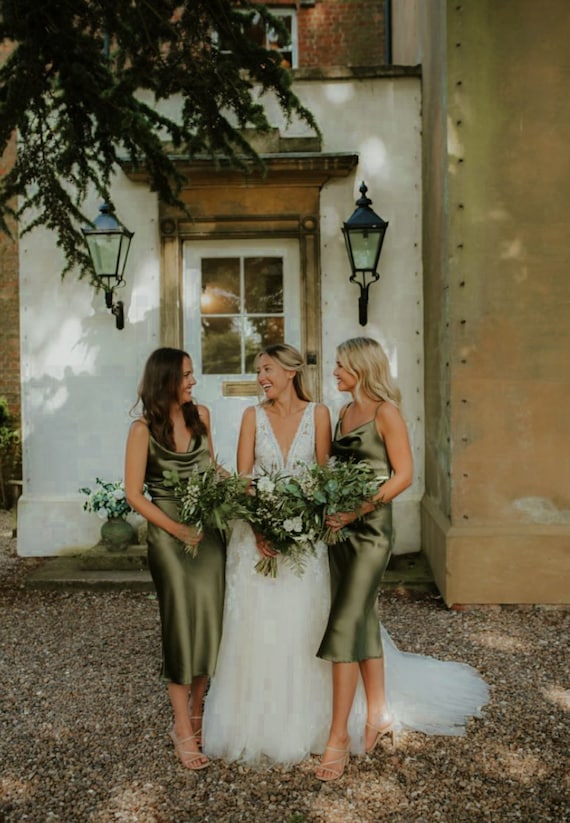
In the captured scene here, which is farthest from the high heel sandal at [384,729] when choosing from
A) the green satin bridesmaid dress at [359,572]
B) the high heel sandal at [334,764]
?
the green satin bridesmaid dress at [359,572]

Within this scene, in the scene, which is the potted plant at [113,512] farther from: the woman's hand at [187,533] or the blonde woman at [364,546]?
the blonde woman at [364,546]

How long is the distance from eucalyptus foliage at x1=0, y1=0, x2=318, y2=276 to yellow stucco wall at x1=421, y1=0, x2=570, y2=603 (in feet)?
5.68

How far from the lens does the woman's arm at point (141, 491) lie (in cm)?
289

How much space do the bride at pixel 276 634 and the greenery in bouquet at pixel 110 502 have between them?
319 cm

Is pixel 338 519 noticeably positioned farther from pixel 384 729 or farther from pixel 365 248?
A: pixel 365 248

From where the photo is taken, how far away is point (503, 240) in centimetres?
506

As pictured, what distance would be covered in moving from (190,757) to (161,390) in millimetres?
1580

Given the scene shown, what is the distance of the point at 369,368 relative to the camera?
3.01m

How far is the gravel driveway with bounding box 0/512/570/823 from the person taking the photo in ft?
8.56

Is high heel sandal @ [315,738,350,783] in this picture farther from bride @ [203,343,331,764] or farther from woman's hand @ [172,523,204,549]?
woman's hand @ [172,523,204,549]

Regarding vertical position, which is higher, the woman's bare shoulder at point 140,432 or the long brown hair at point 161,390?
the long brown hair at point 161,390

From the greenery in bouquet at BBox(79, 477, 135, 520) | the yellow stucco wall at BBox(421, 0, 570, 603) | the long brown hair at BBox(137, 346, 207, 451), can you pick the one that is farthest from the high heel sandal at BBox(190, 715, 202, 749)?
the greenery in bouquet at BBox(79, 477, 135, 520)

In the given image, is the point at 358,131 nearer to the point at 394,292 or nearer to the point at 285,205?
the point at 285,205

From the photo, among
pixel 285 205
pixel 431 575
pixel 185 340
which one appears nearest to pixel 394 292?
pixel 285 205
